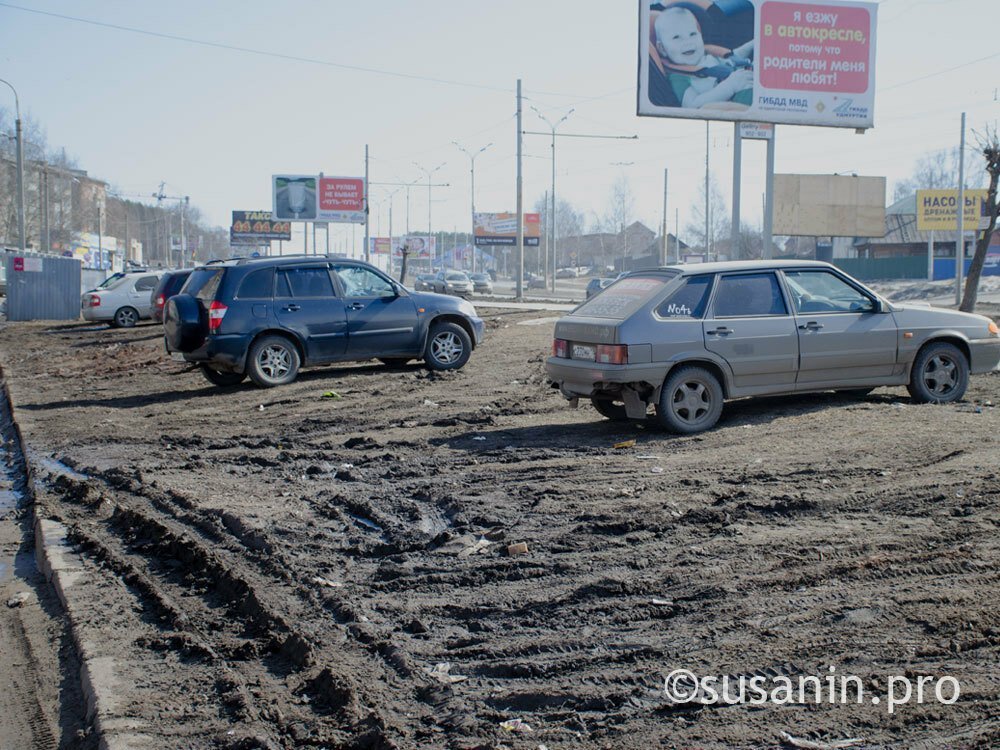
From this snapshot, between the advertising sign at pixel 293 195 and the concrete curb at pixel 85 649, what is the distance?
6178 cm

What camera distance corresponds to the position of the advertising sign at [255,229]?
317ft

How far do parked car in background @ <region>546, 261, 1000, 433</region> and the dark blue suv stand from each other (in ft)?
16.2

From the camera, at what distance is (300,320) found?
46.6ft

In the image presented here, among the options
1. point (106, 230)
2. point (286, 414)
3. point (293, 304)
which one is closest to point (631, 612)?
point (286, 414)

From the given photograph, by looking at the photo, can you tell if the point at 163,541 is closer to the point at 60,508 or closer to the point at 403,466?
the point at 60,508

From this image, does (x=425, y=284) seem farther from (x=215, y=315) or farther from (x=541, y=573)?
(x=541, y=573)

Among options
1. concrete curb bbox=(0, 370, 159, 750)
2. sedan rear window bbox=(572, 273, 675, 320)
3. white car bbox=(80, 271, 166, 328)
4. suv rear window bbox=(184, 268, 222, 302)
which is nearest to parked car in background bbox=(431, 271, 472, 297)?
white car bbox=(80, 271, 166, 328)

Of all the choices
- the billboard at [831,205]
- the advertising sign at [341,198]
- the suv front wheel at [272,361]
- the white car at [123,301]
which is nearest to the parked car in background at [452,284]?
the advertising sign at [341,198]

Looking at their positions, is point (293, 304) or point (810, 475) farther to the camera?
point (293, 304)

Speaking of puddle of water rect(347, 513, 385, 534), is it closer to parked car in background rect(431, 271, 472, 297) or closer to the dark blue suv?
the dark blue suv

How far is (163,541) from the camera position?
6562 mm

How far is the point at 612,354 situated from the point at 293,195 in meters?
61.7

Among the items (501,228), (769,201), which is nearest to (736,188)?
(769,201)

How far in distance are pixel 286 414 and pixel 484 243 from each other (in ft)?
285
